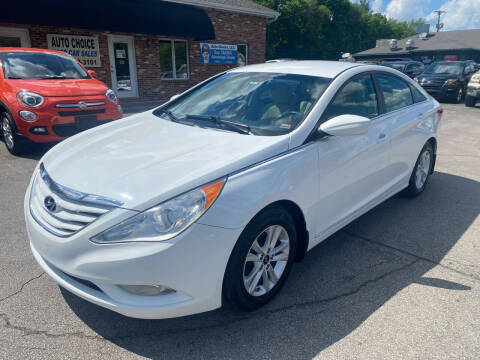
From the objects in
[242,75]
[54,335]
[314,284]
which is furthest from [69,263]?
[242,75]

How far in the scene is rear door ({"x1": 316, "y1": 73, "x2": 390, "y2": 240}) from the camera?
296 centimetres

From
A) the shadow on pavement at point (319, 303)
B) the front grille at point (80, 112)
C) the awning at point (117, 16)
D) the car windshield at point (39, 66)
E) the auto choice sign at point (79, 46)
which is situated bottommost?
the shadow on pavement at point (319, 303)

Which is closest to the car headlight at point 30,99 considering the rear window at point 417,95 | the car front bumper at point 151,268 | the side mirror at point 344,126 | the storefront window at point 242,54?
the car front bumper at point 151,268

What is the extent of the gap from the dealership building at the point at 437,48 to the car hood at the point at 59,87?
40366 millimetres

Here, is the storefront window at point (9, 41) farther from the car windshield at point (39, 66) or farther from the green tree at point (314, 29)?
the green tree at point (314, 29)

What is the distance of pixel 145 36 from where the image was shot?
15.0m

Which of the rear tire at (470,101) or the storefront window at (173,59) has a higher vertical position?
the storefront window at (173,59)

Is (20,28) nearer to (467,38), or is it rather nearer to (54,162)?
(54,162)

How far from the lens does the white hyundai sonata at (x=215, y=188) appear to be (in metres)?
2.10

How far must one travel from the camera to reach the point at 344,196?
10.5ft

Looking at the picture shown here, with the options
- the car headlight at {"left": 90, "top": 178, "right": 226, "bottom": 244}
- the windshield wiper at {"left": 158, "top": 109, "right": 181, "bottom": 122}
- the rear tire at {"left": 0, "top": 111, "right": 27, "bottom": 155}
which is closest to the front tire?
the car headlight at {"left": 90, "top": 178, "right": 226, "bottom": 244}

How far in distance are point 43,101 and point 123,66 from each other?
31.4 feet

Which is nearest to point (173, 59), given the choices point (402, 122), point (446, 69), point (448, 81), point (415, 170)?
point (448, 81)

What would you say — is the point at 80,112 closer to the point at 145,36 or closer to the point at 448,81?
the point at 145,36
